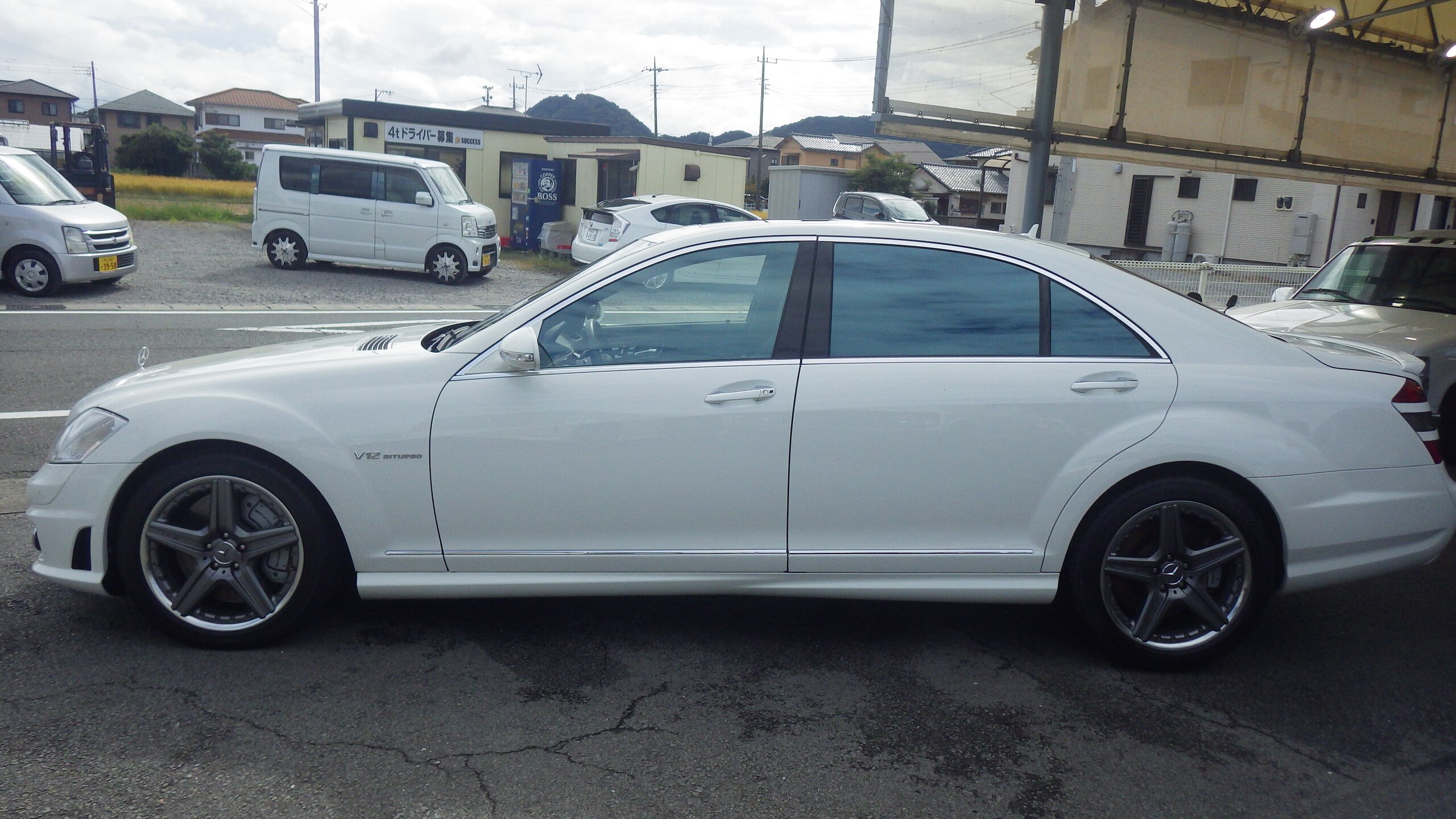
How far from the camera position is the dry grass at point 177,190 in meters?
37.8

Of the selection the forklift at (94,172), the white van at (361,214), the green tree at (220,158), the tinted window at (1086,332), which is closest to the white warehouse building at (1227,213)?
the white van at (361,214)

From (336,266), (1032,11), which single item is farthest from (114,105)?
(1032,11)

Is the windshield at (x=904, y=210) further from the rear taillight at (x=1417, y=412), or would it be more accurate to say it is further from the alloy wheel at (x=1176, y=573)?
the alloy wheel at (x=1176, y=573)

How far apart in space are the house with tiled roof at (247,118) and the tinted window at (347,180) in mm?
80836

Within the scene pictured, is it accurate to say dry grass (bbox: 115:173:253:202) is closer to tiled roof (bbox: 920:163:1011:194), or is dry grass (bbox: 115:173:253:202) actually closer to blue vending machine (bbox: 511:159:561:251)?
blue vending machine (bbox: 511:159:561:251)

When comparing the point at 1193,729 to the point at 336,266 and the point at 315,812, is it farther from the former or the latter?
the point at 336,266

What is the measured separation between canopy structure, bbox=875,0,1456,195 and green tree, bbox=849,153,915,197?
2772 cm

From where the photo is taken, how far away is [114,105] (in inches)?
3440

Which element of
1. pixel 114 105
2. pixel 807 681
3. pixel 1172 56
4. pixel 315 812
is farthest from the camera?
pixel 114 105

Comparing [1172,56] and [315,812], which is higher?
[1172,56]

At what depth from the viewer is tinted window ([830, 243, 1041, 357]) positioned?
143 inches

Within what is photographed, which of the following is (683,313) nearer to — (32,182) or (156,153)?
(32,182)

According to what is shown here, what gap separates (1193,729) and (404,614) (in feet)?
8.99

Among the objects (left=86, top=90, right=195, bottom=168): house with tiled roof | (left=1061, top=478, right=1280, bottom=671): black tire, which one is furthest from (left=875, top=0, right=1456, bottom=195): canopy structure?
(left=86, top=90, right=195, bottom=168): house with tiled roof
